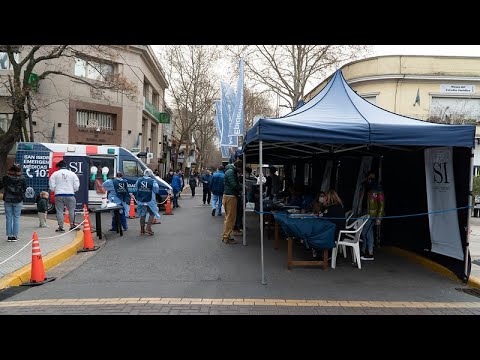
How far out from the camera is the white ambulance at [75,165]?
46.4 ft

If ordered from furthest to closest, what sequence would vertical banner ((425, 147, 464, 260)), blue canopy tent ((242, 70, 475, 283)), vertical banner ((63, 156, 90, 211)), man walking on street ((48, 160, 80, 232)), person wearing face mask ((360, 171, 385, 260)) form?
vertical banner ((63, 156, 90, 211)) → man walking on street ((48, 160, 80, 232)) → person wearing face mask ((360, 171, 385, 260)) → vertical banner ((425, 147, 464, 260)) → blue canopy tent ((242, 70, 475, 283))

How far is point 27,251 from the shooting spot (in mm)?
7945

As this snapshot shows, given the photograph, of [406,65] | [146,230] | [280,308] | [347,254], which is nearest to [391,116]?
[347,254]

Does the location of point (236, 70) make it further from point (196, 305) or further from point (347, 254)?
point (196, 305)

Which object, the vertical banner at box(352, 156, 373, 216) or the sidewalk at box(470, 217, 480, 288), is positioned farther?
the vertical banner at box(352, 156, 373, 216)

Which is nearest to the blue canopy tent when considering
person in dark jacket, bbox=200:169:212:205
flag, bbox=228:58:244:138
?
flag, bbox=228:58:244:138

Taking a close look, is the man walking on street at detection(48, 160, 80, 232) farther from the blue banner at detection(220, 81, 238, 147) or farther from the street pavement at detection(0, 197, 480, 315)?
the blue banner at detection(220, 81, 238, 147)

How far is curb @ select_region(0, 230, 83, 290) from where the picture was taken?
6129 millimetres

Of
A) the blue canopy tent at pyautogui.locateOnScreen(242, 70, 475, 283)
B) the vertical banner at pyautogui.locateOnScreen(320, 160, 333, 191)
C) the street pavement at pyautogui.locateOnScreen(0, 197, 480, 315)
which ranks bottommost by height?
the street pavement at pyautogui.locateOnScreen(0, 197, 480, 315)

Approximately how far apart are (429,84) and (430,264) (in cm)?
2244

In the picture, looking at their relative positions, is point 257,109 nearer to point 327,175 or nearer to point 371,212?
point 327,175

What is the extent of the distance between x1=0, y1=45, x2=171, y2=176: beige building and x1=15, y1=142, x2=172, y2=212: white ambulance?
7.32m

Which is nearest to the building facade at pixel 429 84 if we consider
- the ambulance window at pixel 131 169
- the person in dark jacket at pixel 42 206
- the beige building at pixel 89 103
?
the beige building at pixel 89 103
